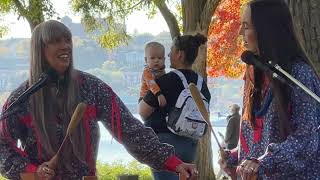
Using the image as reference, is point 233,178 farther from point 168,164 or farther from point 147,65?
point 147,65

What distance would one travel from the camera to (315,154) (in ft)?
10.8

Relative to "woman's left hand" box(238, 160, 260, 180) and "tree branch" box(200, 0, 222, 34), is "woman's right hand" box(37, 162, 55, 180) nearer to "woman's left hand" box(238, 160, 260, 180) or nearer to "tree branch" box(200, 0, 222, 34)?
"woman's left hand" box(238, 160, 260, 180)

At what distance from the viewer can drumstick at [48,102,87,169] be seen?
3434 mm

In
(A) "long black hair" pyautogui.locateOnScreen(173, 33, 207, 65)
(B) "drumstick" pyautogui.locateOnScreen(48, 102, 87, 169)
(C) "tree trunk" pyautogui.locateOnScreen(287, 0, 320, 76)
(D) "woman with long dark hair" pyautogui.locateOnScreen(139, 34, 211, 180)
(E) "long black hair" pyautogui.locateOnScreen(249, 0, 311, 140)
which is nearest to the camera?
(E) "long black hair" pyautogui.locateOnScreen(249, 0, 311, 140)

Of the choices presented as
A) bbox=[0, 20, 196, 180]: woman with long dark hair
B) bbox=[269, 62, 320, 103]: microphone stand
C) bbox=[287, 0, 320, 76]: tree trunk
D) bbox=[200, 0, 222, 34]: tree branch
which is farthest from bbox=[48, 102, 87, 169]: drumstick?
bbox=[200, 0, 222, 34]: tree branch

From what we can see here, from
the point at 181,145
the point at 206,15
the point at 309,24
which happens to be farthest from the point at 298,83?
the point at 206,15

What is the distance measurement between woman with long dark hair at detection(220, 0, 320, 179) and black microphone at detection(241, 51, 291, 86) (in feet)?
0.08

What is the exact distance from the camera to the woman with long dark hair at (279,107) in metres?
3.26

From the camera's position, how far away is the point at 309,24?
17.5 feet

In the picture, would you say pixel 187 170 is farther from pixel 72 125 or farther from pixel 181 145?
pixel 181 145

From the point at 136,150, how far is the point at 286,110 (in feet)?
2.95

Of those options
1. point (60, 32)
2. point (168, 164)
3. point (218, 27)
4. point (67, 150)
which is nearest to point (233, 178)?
point (168, 164)

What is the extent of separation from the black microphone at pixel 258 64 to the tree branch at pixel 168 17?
9244 millimetres

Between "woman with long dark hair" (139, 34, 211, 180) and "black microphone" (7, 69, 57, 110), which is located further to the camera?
"woman with long dark hair" (139, 34, 211, 180)
